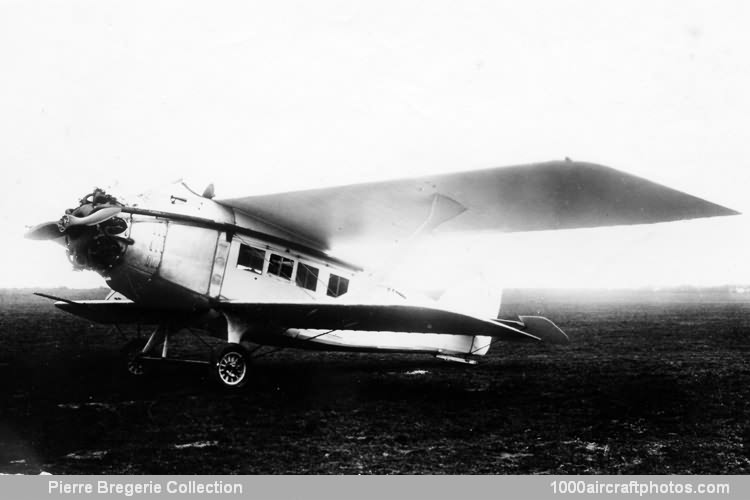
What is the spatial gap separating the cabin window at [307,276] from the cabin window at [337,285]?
0.31 meters

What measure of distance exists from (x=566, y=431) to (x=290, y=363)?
7.27m

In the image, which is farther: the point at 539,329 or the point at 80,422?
the point at 539,329

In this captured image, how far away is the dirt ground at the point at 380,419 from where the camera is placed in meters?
4.85

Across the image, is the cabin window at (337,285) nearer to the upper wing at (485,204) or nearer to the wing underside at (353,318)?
the upper wing at (485,204)

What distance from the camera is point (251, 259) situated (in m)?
8.51

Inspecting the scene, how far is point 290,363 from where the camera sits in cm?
1236

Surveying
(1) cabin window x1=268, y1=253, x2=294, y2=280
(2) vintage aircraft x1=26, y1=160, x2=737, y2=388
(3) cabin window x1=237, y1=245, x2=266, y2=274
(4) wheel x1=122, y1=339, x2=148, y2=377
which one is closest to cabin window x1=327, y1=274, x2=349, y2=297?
(2) vintage aircraft x1=26, y1=160, x2=737, y2=388

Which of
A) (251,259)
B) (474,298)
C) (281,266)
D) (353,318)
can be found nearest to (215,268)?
(251,259)

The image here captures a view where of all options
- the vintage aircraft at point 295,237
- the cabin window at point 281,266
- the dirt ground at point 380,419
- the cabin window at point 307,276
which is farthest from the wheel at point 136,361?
the cabin window at point 307,276

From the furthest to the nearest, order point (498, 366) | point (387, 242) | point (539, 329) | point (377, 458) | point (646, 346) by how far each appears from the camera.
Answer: point (646, 346) < point (498, 366) < point (387, 242) < point (539, 329) < point (377, 458)

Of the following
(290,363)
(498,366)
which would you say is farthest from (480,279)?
(290,363)

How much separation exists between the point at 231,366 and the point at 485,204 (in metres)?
3.97
